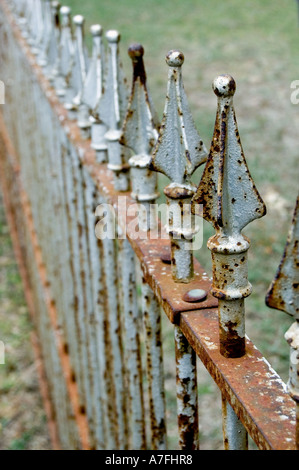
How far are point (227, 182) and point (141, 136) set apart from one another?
53cm

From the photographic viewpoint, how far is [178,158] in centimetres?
128

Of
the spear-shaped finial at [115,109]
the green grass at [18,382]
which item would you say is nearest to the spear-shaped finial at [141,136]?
the spear-shaped finial at [115,109]

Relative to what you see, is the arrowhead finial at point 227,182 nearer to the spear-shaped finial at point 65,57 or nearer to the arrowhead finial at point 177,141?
the arrowhead finial at point 177,141

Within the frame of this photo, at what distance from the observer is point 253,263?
4531 millimetres

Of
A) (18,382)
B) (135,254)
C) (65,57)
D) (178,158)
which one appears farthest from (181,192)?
(18,382)

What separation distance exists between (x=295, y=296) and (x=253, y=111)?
6.79m

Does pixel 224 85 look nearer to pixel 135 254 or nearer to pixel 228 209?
pixel 228 209

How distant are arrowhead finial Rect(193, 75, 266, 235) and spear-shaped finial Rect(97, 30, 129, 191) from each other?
69 cm

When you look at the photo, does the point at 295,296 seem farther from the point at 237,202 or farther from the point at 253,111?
the point at 253,111

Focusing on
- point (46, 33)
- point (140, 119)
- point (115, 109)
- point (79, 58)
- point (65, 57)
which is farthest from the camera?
point (46, 33)

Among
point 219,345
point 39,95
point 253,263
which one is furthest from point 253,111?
point 219,345

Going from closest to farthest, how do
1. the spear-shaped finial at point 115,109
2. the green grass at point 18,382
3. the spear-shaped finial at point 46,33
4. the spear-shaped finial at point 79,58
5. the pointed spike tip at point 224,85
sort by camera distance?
the pointed spike tip at point 224,85
the spear-shaped finial at point 115,109
the spear-shaped finial at point 79,58
the spear-shaped finial at point 46,33
the green grass at point 18,382

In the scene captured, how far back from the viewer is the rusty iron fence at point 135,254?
1.02 m

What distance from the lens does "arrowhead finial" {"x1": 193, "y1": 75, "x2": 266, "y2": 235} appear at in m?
0.98
